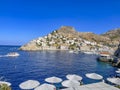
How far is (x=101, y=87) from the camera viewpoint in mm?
30406

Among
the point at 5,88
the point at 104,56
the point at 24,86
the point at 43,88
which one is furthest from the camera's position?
the point at 104,56

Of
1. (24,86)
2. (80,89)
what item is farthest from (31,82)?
(80,89)

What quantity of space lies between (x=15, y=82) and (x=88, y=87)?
2882cm

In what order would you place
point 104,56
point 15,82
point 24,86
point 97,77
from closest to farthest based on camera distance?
1. point 24,86
2. point 97,77
3. point 15,82
4. point 104,56

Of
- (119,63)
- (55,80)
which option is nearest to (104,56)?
(119,63)

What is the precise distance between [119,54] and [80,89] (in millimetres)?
97921

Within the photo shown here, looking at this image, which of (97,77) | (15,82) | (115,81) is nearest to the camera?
(115,81)

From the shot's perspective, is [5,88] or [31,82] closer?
[5,88]

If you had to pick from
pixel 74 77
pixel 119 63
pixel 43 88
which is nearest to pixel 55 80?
pixel 74 77

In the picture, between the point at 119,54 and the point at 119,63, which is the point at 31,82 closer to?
the point at 119,63

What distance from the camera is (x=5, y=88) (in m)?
30.9

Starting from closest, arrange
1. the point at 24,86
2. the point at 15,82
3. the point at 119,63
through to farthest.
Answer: the point at 24,86 < the point at 15,82 < the point at 119,63

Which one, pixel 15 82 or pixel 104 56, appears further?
pixel 104 56

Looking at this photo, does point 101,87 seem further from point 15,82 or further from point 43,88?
point 15,82
